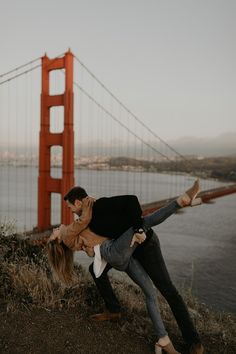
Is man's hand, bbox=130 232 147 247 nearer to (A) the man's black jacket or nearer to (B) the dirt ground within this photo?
(A) the man's black jacket

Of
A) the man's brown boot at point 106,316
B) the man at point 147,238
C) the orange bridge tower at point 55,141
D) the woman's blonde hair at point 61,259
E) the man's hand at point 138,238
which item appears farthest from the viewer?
the orange bridge tower at point 55,141

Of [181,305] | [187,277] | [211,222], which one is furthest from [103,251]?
[211,222]

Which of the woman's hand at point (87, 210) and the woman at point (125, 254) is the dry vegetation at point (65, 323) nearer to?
the woman at point (125, 254)

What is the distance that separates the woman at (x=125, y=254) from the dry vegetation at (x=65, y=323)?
0.41 meters

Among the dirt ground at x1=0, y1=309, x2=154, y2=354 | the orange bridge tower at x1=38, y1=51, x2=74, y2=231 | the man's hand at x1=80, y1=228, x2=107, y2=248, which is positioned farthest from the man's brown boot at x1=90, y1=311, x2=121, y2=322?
the orange bridge tower at x1=38, y1=51, x2=74, y2=231

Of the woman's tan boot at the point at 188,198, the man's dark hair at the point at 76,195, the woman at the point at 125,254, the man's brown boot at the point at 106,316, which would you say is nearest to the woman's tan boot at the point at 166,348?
the woman at the point at 125,254

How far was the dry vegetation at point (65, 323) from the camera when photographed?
3477 millimetres

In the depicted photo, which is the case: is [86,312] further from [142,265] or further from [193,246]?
[193,246]

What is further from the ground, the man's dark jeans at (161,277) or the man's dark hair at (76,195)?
the man's dark hair at (76,195)

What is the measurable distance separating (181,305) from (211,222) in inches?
1469

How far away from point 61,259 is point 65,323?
669mm

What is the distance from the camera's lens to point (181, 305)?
337 cm

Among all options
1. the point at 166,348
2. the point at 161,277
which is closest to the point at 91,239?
the point at 161,277

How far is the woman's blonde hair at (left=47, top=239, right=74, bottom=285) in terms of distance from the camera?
354 cm
